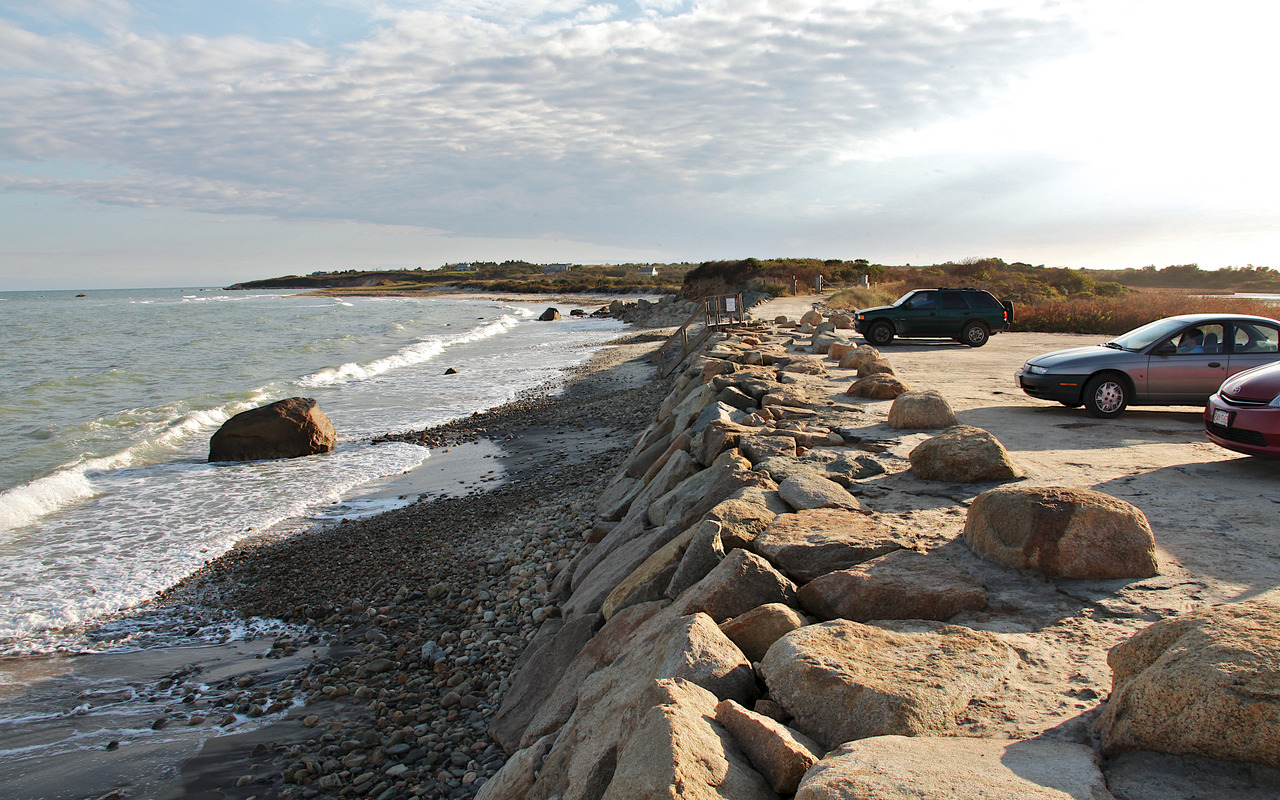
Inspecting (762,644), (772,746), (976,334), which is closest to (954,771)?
(772,746)

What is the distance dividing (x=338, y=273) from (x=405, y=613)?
184813 millimetres

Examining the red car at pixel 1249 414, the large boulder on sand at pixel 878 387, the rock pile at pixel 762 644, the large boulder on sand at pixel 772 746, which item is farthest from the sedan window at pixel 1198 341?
the large boulder on sand at pixel 772 746

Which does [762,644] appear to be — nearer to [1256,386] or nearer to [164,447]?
[1256,386]

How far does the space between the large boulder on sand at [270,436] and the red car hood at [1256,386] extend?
42.5 ft

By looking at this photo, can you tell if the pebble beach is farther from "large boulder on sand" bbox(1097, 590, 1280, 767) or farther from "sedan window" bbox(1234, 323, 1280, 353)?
"sedan window" bbox(1234, 323, 1280, 353)

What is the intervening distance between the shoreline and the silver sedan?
20.8ft

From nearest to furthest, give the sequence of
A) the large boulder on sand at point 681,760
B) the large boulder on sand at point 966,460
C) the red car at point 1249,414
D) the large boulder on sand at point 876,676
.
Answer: the large boulder on sand at point 681,760 → the large boulder on sand at point 876,676 → the large boulder on sand at point 966,460 → the red car at point 1249,414

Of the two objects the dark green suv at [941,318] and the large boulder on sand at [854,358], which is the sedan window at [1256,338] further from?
the dark green suv at [941,318]

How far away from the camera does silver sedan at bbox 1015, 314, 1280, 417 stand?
28.4ft

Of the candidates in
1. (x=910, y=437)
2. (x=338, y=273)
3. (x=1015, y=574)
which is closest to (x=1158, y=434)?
(x=910, y=437)

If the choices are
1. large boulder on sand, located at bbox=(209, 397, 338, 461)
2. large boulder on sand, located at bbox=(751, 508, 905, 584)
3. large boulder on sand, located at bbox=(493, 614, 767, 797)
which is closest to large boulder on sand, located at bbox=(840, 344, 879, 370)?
large boulder on sand, located at bbox=(751, 508, 905, 584)

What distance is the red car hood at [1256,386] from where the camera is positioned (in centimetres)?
612

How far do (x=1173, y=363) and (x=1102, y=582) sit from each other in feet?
21.5

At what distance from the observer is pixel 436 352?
103 feet
